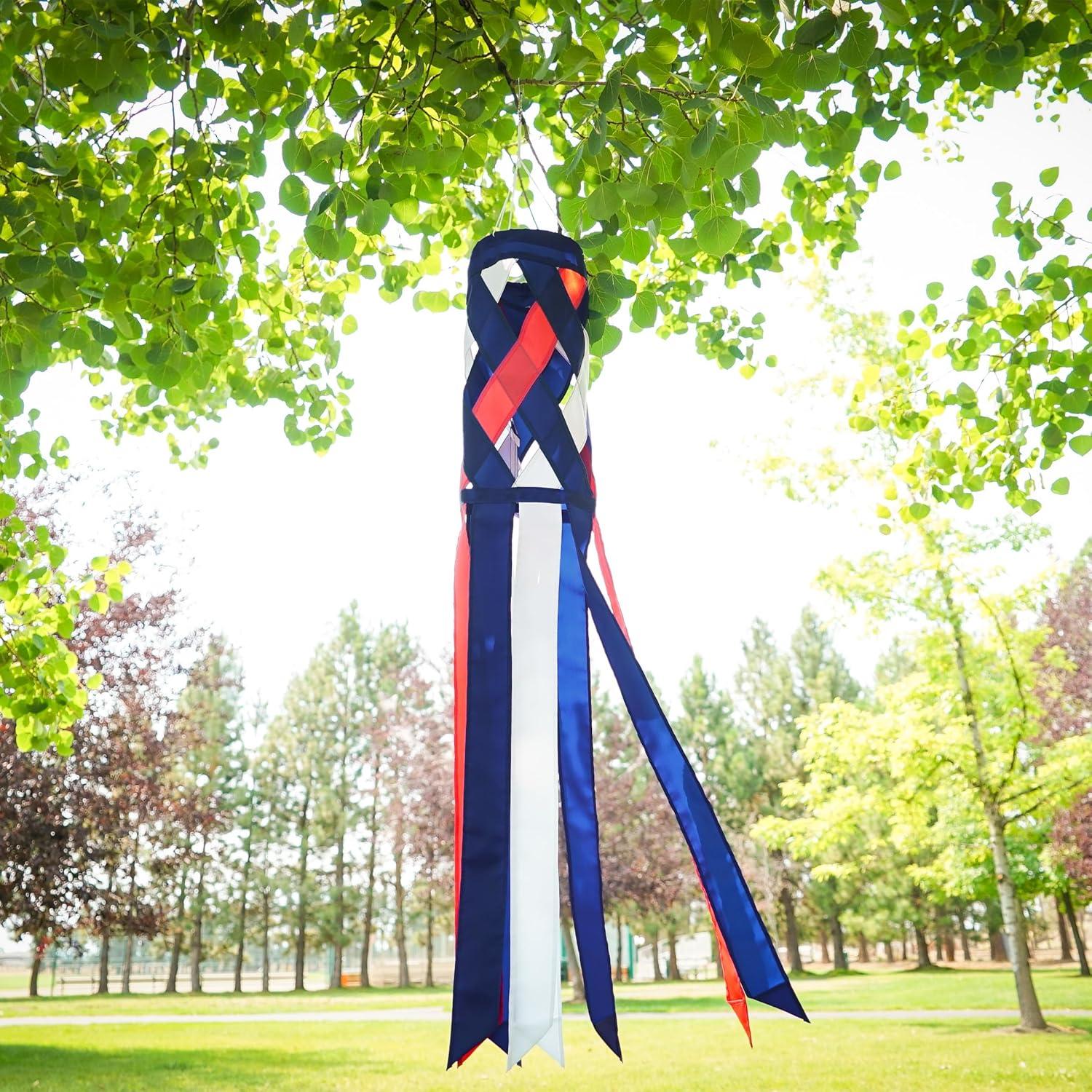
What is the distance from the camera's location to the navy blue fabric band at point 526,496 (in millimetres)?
1538

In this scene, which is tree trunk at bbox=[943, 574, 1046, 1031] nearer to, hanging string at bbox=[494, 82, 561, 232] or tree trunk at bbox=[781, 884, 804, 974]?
hanging string at bbox=[494, 82, 561, 232]

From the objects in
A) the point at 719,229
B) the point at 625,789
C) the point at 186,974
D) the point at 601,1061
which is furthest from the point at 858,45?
the point at 186,974

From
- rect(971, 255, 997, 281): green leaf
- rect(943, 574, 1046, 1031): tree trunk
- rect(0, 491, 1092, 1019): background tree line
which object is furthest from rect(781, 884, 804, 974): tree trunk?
rect(971, 255, 997, 281): green leaf

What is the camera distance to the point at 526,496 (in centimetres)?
154

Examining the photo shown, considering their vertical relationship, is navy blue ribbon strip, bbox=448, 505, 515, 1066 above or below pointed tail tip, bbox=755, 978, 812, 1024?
above

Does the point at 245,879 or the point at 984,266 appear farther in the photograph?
the point at 245,879

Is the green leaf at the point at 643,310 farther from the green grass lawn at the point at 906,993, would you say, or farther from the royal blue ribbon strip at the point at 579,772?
the green grass lawn at the point at 906,993

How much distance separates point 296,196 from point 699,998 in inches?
707

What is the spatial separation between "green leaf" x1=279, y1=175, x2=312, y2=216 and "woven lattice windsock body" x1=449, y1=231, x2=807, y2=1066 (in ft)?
2.17

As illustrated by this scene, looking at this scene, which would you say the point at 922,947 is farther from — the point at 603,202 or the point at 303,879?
the point at 603,202

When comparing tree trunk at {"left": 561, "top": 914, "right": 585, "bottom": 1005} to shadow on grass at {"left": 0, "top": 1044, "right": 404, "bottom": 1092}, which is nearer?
shadow on grass at {"left": 0, "top": 1044, "right": 404, "bottom": 1092}

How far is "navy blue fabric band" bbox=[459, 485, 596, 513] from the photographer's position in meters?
1.54

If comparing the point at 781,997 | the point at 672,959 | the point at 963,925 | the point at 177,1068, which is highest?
the point at 781,997

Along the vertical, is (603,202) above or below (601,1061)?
above
